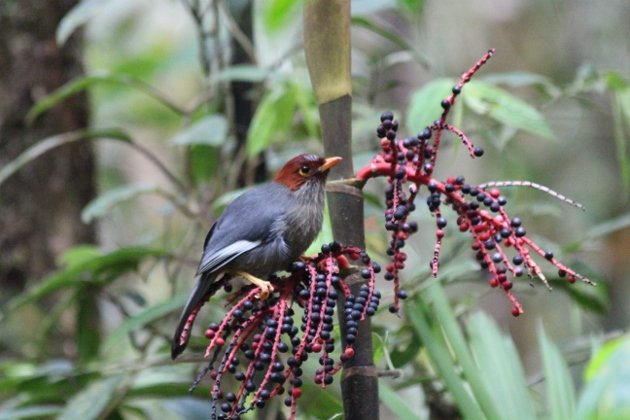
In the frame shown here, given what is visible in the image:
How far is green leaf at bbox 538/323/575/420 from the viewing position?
114cm

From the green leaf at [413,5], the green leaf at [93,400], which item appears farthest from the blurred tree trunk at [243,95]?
the green leaf at [93,400]

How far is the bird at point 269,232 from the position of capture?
1146 mm

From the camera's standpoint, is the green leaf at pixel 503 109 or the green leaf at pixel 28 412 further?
the green leaf at pixel 28 412

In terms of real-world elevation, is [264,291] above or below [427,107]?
below

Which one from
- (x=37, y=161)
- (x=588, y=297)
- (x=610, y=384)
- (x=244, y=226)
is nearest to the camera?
(x=610, y=384)

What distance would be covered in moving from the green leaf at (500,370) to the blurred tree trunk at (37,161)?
146cm

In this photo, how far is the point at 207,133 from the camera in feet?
5.92

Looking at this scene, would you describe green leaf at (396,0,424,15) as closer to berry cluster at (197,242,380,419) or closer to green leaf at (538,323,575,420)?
green leaf at (538,323,575,420)

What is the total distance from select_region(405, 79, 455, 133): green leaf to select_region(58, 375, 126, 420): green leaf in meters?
0.71

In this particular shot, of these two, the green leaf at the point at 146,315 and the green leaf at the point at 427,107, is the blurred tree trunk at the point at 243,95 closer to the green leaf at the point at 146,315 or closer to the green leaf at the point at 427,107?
the green leaf at the point at 146,315

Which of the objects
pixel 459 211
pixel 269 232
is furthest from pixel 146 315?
pixel 459 211

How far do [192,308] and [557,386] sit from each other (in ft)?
1.55

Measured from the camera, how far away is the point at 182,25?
16.0 feet

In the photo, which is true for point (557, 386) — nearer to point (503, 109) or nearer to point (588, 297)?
point (503, 109)
